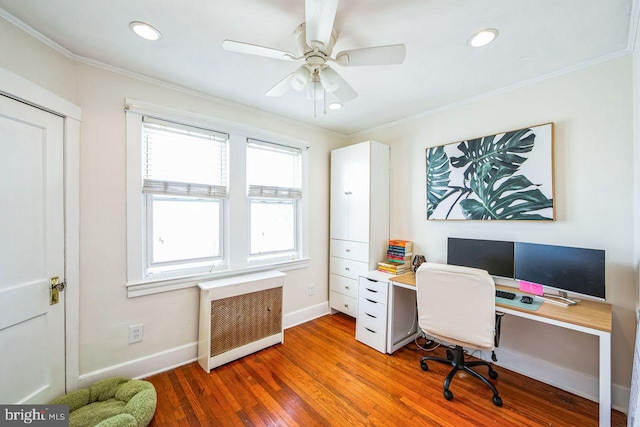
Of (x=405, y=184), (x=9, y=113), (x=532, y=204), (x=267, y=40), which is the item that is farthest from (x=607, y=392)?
(x=9, y=113)

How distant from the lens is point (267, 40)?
5.42 feet

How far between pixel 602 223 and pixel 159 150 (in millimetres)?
3576

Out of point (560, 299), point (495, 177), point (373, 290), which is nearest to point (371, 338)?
point (373, 290)

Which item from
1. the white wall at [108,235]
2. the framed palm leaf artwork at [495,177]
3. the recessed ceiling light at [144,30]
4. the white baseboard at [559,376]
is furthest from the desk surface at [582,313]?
the recessed ceiling light at [144,30]

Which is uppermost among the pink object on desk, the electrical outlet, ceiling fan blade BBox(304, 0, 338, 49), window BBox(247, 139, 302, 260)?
ceiling fan blade BBox(304, 0, 338, 49)

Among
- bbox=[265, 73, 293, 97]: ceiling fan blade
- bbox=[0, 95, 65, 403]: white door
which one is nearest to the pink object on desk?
bbox=[265, 73, 293, 97]: ceiling fan blade

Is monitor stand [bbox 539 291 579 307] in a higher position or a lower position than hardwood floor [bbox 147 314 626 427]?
higher

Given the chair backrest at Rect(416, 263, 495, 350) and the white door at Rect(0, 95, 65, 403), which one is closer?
the white door at Rect(0, 95, 65, 403)

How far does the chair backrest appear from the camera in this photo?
1741 mm

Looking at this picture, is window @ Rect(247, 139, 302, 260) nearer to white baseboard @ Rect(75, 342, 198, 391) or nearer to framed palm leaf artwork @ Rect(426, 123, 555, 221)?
white baseboard @ Rect(75, 342, 198, 391)

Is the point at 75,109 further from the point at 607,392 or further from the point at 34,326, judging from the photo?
the point at 607,392

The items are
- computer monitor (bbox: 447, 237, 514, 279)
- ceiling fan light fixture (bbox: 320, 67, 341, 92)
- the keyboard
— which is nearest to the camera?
ceiling fan light fixture (bbox: 320, 67, 341, 92)

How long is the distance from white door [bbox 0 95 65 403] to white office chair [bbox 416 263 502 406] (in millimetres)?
2623

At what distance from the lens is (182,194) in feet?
7.46
